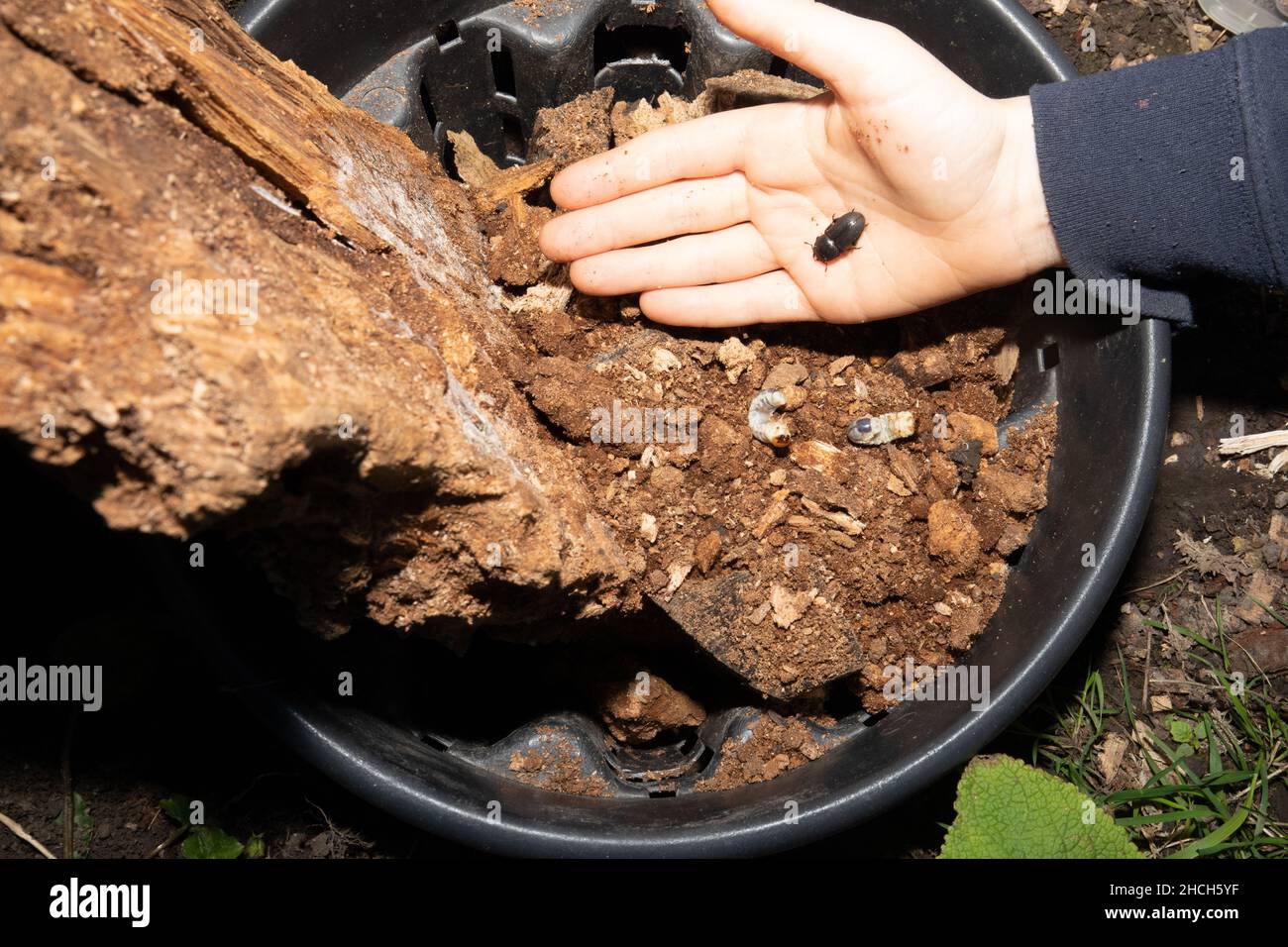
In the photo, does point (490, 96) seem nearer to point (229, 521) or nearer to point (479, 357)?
point (479, 357)

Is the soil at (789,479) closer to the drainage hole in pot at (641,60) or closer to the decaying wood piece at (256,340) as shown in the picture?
the decaying wood piece at (256,340)

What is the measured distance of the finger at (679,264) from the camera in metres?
2.13

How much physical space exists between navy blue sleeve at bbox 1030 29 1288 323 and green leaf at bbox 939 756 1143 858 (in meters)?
1.06

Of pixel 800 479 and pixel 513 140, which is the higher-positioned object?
pixel 513 140

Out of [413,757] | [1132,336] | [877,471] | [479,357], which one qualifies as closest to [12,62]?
[479,357]

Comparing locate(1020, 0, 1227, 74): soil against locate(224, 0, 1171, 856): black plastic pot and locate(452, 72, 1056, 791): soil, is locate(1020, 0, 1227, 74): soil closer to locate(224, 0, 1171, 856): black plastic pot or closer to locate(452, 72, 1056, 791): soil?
locate(224, 0, 1171, 856): black plastic pot

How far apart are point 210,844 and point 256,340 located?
1856 millimetres

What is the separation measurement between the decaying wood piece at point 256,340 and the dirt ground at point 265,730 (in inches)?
47.2

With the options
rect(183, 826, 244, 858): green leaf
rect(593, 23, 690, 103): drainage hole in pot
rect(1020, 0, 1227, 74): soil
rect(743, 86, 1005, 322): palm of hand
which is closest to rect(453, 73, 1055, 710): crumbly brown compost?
rect(743, 86, 1005, 322): palm of hand

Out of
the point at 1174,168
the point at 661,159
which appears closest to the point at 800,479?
the point at 661,159

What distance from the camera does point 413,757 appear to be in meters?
1.89

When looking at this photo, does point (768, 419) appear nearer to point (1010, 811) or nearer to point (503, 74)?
point (1010, 811)

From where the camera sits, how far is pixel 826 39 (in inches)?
71.9

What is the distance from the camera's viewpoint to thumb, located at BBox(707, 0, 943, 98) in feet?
5.95
